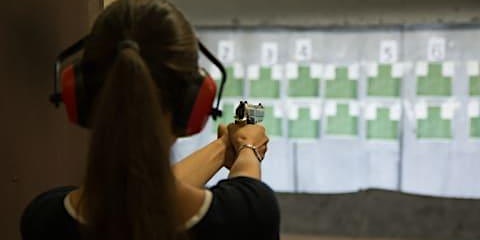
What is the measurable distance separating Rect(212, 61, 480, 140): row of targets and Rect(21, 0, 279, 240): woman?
2499 millimetres

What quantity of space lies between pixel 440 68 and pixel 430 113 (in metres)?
0.24

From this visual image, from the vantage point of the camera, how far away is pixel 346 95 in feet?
10.4

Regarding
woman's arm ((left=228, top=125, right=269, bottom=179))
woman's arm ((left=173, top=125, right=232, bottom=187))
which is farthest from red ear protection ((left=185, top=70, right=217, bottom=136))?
woman's arm ((left=173, top=125, right=232, bottom=187))

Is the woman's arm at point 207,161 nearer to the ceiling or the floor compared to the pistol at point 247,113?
nearer to the floor

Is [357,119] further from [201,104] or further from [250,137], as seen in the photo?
[201,104]

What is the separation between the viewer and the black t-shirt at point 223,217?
2.36 feet

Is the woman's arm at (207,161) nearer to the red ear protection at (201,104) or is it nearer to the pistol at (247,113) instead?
the pistol at (247,113)

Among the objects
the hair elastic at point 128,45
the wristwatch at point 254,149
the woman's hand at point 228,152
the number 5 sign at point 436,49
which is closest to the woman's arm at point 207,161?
the woman's hand at point 228,152

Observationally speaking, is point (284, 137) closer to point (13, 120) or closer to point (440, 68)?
point (440, 68)

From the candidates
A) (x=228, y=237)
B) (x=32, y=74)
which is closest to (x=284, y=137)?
(x=32, y=74)

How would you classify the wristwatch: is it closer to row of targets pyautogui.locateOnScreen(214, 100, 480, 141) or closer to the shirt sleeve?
the shirt sleeve

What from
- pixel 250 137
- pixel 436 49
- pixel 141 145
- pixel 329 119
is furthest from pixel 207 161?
pixel 436 49

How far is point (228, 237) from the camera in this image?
724 millimetres

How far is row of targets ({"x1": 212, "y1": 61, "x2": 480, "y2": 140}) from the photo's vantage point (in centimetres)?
308
